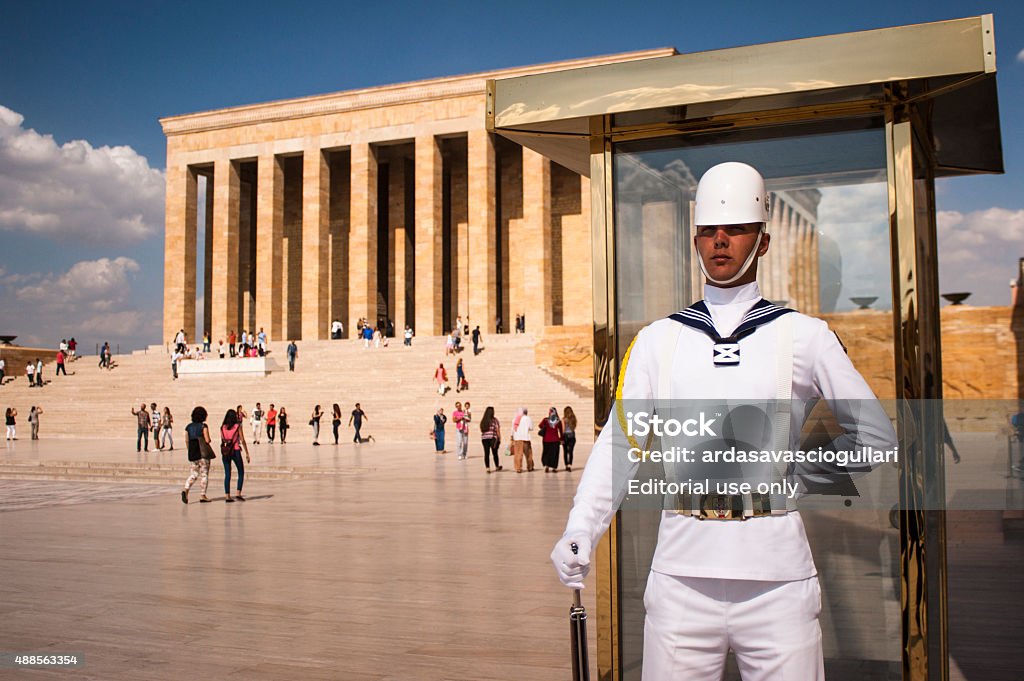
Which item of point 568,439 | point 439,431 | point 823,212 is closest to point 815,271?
point 823,212

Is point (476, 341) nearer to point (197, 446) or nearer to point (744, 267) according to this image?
point (197, 446)

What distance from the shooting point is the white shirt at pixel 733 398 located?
2363mm

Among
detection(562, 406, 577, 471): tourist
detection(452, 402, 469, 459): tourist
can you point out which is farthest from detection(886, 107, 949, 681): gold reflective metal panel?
detection(452, 402, 469, 459): tourist

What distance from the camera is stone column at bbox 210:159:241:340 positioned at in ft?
148

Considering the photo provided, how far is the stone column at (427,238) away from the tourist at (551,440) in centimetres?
2533

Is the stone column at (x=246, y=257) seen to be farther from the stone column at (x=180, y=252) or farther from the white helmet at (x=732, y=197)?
the white helmet at (x=732, y=197)

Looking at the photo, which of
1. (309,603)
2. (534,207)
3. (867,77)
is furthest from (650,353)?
(534,207)

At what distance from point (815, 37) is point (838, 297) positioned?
2.86 feet

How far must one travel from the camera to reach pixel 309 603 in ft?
20.3

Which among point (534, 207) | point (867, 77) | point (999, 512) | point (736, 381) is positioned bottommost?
point (999, 512)

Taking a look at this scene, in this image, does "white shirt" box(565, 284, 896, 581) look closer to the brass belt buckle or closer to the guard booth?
the brass belt buckle

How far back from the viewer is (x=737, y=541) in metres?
2.37

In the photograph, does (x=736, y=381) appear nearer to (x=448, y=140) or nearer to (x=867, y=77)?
(x=867, y=77)

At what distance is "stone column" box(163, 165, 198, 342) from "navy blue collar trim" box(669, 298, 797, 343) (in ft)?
147
